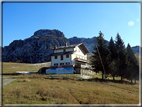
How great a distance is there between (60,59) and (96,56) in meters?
15.4

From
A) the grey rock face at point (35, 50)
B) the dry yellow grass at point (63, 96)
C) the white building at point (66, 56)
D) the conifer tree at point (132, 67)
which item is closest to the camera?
the dry yellow grass at point (63, 96)

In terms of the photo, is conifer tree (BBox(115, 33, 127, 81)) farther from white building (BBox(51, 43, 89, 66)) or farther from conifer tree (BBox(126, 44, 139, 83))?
white building (BBox(51, 43, 89, 66))

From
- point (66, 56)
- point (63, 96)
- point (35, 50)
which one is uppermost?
point (35, 50)

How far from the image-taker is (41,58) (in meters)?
125

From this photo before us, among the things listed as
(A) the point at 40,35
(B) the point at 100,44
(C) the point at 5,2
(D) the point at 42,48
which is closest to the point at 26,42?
(A) the point at 40,35

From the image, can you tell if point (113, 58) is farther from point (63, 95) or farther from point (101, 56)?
point (63, 95)

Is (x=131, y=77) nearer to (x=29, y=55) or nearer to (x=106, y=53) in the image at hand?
(x=106, y=53)

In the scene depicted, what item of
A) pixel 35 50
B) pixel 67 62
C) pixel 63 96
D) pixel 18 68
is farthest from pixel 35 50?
pixel 63 96

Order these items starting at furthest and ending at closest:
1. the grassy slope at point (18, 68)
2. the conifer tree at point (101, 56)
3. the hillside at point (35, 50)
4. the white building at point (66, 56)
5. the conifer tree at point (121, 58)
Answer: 1. the hillside at point (35, 50)
2. the grassy slope at point (18, 68)
3. the white building at point (66, 56)
4. the conifer tree at point (121, 58)
5. the conifer tree at point (101, 56)

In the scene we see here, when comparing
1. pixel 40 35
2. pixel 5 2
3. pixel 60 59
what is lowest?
pixel 60 59

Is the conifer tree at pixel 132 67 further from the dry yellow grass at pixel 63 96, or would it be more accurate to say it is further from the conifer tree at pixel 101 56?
the dry yellow grass at pixel 63 96

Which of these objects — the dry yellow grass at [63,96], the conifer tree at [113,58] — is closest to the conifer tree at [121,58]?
the conifer tree at [113,58]

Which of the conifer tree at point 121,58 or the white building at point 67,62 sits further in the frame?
the white building at point 67,62

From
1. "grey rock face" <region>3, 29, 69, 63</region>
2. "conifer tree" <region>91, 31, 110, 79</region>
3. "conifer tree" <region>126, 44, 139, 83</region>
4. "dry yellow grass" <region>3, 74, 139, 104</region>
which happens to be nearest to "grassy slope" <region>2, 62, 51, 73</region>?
"conifer tree" <region>91, 31, 110, 79</region>
